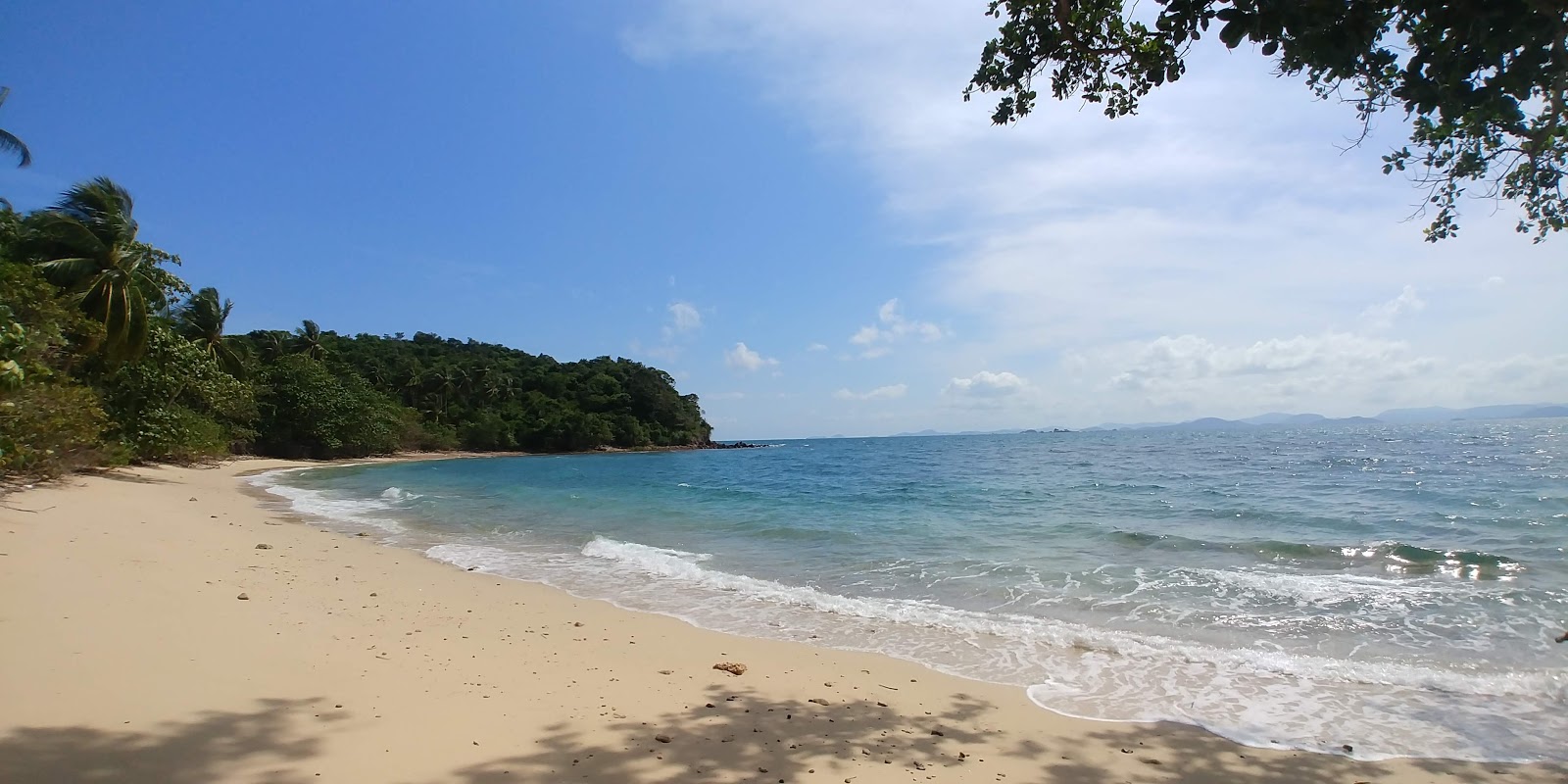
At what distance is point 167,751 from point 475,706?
5.24 feet

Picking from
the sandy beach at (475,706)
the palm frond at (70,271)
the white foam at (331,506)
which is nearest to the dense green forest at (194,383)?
the palm frond at (70,271)

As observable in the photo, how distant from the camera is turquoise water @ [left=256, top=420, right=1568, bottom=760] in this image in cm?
567

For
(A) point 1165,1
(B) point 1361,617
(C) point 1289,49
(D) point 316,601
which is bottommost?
(B) point 1361,617

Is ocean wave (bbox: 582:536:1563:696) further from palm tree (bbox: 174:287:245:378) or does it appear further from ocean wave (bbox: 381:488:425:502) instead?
palm tree (bbox: 174:287:245:378)

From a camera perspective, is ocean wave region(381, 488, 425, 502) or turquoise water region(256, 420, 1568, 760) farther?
ocean wave region(381, 488, 425, 502)

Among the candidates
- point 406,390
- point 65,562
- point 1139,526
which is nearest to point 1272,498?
point 1139,526

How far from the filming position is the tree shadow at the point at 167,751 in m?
3.40

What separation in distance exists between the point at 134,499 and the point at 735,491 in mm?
17691

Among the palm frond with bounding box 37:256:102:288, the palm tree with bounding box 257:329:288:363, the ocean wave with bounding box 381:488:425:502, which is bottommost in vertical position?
the ocean wave with bounding box 381:488:425:502

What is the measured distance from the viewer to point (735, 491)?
27.7 m

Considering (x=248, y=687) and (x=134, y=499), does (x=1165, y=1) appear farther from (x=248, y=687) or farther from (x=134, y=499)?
(x=134, y=499)

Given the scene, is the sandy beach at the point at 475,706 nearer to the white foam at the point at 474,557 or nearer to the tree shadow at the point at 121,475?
the white foam at the point at 474,557

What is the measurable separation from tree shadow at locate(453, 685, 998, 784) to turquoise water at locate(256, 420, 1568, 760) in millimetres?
1406

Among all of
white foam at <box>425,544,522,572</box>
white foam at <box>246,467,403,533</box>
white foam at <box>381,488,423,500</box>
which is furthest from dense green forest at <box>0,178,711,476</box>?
white foam at <box>381,488,423,500</box>
